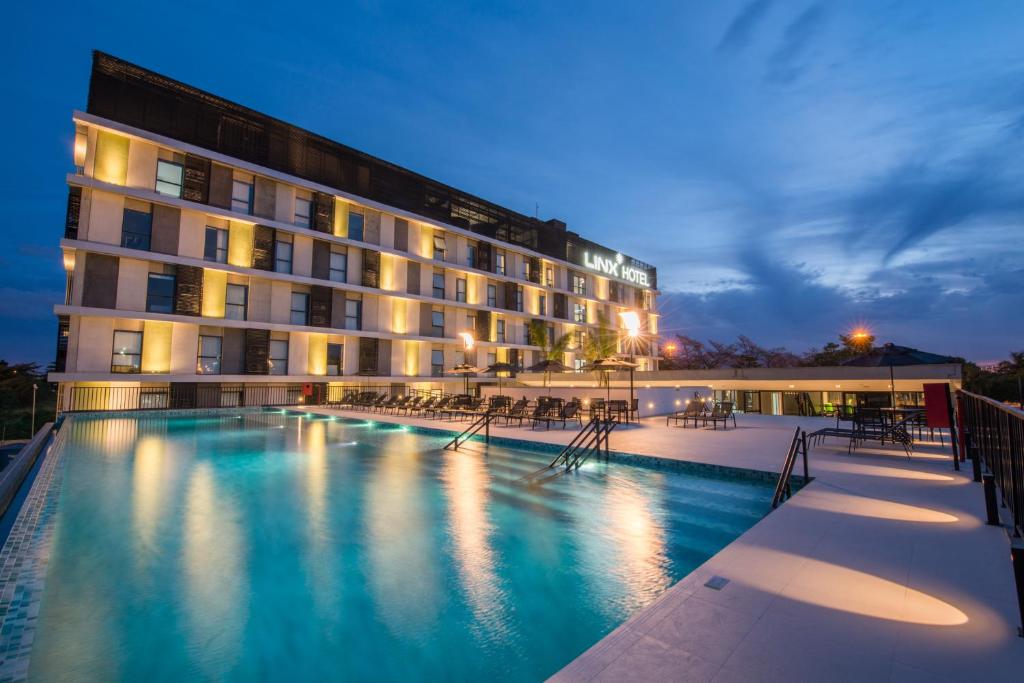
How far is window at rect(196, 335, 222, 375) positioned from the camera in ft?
71.3

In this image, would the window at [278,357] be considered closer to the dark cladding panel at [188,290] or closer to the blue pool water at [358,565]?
the dark cladding panel at [188,290]

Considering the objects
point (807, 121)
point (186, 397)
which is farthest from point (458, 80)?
point (186, 397)

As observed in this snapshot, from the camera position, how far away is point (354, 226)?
2742 centimetres

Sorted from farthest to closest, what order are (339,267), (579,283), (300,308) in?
(579,283), (339,267), (300,308)

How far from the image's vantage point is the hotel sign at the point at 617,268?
43000 millimetres

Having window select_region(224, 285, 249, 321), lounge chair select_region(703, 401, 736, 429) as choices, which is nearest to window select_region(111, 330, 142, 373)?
window select_region(224, 285, 249, 321)

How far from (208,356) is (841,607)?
84.3 ft

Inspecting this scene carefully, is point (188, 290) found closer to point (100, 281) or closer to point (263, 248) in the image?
point (100, 281)

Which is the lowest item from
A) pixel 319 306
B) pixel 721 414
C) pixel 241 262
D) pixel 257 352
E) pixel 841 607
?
pixel 841 607

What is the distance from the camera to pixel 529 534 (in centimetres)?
529

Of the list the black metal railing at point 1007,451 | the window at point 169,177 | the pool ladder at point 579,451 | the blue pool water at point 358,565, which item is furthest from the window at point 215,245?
the black metal railing at point 1007,451

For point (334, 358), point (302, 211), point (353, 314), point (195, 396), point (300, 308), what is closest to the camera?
point (195, 396)

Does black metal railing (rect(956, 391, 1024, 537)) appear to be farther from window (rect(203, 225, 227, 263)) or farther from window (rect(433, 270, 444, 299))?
window (rect(433, 270, 444, 299))

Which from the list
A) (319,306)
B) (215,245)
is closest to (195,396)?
(319,306)
